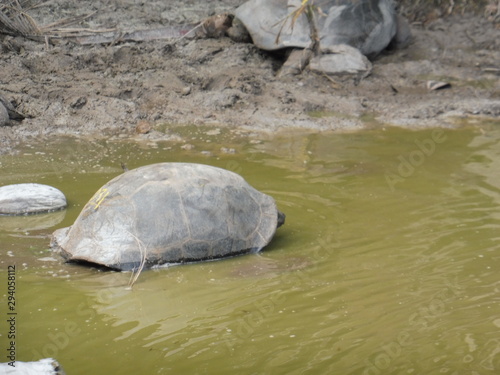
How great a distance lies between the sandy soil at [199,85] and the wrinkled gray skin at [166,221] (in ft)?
10.1

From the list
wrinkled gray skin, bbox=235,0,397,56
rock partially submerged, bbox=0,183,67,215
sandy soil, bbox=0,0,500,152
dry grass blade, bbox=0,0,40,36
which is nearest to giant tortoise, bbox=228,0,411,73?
wrinkled gray skin, bbox=235,0,397,56

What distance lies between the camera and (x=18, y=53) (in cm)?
1007

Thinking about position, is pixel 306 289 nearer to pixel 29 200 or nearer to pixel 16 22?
pixel 29 200

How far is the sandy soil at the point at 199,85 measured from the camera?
902 cm

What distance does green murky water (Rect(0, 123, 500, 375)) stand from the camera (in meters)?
4.08

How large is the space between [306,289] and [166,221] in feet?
3.61

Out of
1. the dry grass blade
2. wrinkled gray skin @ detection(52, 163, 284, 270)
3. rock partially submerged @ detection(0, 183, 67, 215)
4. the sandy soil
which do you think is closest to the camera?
wrinkled gray skin @ detection(52, 163, 284, 270)

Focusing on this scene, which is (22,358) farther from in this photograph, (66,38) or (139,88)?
(66,38)

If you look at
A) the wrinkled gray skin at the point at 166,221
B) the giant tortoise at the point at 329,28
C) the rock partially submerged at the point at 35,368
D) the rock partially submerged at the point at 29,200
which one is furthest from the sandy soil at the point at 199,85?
the rock partially submerged at the point at 35,368

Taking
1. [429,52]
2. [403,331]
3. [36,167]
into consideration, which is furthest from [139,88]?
[403,331]

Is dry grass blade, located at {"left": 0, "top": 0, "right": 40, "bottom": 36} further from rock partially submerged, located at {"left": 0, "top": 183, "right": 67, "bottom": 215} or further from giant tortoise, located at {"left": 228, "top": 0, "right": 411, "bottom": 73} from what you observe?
rock partially submerged, located at {"left": 0, "top": 183, "right": 67, "bottom": 215}

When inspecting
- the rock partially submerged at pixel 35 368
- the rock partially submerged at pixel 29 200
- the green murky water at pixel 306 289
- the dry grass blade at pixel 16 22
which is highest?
the dry grass blade at pixel 16 22

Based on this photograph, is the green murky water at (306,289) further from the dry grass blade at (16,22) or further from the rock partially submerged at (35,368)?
the dry grass blade at (16,22)

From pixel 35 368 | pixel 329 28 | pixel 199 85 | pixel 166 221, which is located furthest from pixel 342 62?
pixel 35 368
